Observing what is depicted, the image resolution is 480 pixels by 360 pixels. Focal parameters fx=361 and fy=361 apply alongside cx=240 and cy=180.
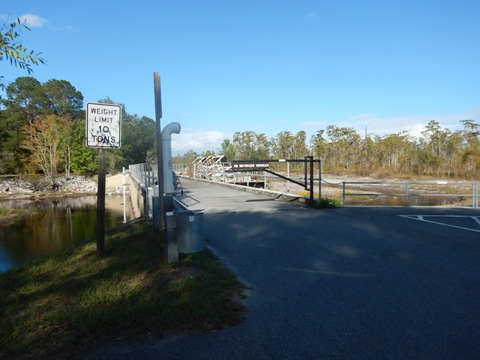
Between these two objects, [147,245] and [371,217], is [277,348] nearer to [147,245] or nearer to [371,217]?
[147,245]

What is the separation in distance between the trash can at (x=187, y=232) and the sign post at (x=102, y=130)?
1.92 meters

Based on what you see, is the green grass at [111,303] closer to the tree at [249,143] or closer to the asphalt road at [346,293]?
the asphalt road at [346,293]

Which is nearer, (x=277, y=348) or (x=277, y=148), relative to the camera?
(x=277, y=348)

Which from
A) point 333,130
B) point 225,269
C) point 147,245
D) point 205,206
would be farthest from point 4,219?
point 333,130

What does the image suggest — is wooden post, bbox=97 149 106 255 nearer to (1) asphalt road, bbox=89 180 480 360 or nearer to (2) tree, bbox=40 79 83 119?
(1) asphalt road, bbox=89 180 480 360

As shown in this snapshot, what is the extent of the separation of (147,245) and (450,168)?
1845 inches

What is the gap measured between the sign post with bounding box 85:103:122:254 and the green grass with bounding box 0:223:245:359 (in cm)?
156

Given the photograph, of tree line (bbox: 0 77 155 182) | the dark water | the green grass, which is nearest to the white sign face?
the green grass

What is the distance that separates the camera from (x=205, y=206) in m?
13.6

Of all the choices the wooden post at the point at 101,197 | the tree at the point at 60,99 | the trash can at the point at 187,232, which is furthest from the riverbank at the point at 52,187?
the trash can at the point at 187,232

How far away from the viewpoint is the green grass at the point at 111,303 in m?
3.61

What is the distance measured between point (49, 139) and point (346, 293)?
2618 inches

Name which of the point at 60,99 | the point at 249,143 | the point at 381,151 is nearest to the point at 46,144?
the point at 60,99

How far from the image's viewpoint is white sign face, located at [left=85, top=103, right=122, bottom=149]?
6698 mm
